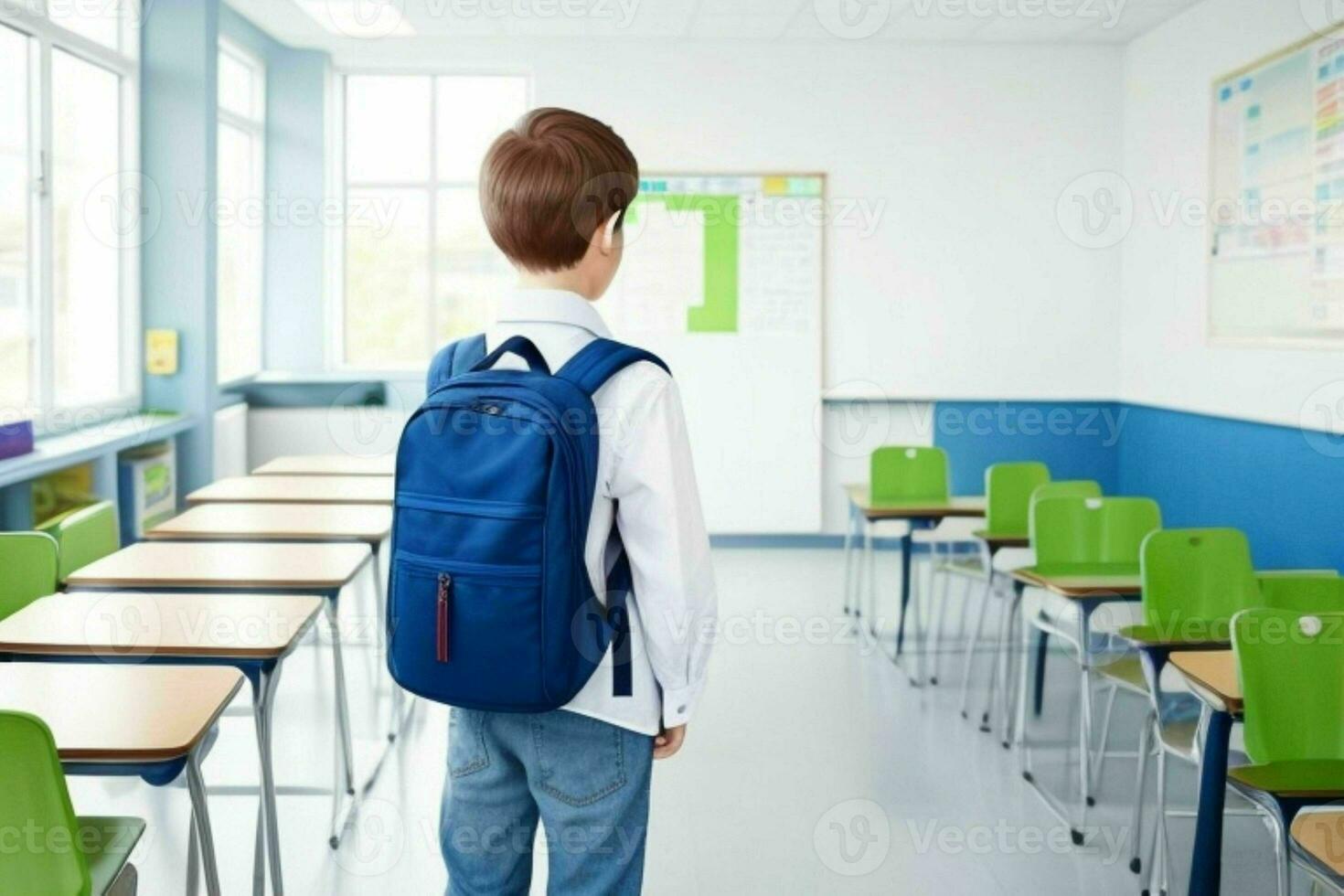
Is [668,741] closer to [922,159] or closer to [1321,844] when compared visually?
[1321,844]

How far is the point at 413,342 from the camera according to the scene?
27.8 ft

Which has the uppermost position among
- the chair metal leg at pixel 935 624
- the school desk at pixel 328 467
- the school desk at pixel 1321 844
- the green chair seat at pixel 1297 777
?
the school desk at pixel 328 467

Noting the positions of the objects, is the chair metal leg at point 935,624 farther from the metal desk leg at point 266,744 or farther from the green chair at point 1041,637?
the metal desk leg at point 266,744

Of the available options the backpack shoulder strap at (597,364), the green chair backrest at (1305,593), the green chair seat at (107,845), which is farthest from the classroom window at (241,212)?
the backpack shoulder strap at (597,364)

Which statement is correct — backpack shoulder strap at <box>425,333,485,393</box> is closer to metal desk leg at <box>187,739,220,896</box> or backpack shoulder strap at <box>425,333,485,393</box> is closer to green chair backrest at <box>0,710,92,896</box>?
green chair backrest at <box>0,710,92,896</box>

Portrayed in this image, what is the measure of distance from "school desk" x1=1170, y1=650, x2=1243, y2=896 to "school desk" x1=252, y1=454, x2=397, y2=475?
3.27 meters

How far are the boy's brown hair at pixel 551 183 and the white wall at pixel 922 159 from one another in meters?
6.37

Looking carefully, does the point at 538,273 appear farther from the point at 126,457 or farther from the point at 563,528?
the point at 126,457

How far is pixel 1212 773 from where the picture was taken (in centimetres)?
266

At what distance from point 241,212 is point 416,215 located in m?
1.01

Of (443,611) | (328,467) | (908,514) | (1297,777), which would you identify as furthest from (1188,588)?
(328,467)

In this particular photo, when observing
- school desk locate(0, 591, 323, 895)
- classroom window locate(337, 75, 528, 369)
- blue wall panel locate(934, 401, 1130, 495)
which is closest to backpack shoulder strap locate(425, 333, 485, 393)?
school desk locate(0, 591, 323, 895)

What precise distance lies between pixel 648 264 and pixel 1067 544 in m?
4.05

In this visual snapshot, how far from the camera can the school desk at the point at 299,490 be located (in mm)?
4633
